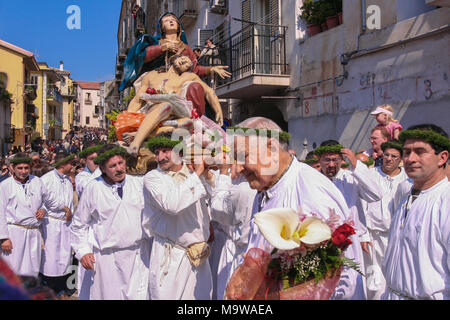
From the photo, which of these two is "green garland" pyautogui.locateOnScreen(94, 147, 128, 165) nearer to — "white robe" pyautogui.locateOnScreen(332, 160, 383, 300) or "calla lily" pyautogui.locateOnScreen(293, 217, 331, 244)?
"white robe" pyautogui.locateOnScreen(332, 160, 383, 300)

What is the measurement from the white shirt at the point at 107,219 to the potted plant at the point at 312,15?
7696mm

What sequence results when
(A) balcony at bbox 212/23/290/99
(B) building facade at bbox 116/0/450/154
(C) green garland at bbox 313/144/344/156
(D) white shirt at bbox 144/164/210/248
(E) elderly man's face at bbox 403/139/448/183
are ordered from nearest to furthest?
(E) elderly man's face at bbox 403/139/448/183 < (D) white shirt at bbox 144/164/210/248 < (C) green garland at bbox 313/144/344/156 < (B) building facade at bbox 116/0/450/154 < (A) balcony at bbox 212/23/290/99

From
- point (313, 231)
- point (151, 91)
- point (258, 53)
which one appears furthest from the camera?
point (258, 53)

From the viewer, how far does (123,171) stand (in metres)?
5.14

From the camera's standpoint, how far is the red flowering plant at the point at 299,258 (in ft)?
7.91

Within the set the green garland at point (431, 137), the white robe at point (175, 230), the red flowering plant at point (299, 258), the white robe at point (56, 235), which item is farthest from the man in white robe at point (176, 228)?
the white robe at point (56, 235)

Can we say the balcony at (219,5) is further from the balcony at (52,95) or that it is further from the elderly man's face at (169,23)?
the balcony at (52,95)

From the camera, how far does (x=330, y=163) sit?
5066 mm

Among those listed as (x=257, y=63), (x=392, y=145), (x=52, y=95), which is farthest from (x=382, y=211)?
(x=52, y=95)

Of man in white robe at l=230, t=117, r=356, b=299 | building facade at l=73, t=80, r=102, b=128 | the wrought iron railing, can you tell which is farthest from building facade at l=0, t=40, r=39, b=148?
building facade at l=73, t=80, r=102, b=128

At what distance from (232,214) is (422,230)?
179cm

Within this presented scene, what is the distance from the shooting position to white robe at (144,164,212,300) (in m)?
4.02

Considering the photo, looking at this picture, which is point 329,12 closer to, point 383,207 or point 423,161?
point 383,207

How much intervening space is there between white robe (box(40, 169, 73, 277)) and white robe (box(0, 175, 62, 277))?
25cm
